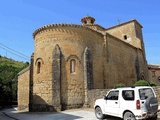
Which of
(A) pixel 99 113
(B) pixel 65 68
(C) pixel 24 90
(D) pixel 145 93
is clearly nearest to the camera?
(D) pixel 145 93

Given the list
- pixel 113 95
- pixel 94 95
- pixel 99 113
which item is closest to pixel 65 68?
pixel 94 95

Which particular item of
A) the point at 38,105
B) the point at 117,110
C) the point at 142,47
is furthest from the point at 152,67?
the point at 117,110

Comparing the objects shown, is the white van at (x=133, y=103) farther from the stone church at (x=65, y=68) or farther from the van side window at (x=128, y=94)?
the stone church at (x=65, y=68)

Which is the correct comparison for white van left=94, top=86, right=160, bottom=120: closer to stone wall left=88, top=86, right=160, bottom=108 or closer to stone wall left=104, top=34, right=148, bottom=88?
stone wall left=88, top=86, right=160, bottom=108

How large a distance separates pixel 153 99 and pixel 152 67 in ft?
91.0

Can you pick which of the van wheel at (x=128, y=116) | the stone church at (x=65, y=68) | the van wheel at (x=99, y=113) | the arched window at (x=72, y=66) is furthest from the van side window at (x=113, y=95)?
the arched window at (x=72, y=66)

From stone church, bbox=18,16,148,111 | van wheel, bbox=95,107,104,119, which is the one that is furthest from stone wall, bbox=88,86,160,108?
van wheel, bbox=95,107,104,119

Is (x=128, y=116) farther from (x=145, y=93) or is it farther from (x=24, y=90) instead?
(x=24, y=90)

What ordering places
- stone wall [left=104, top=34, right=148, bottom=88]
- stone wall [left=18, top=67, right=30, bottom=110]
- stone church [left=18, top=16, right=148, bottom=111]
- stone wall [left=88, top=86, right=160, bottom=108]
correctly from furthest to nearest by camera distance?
stone wall [left=104, top=34, right=148, bottom=88] < stone wall [left=18, top=67, right=30, bottom=110] < stone church [left=18, top=16, right=148, bottom=111] < stone wall [left=88, top=86, right=160, bottom=108]

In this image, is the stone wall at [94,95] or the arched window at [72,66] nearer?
the stone wall at [94,95]

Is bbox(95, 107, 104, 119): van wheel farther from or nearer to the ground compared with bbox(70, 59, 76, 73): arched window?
nearer to the ground

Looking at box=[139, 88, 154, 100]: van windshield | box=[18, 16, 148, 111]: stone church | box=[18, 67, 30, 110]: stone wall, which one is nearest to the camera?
box=[139, 88, 154, 100]: van windshield

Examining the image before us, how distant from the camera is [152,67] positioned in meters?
33.1

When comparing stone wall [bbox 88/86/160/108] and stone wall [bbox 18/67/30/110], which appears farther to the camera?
stone wall [bbox 18/67/30/110]
